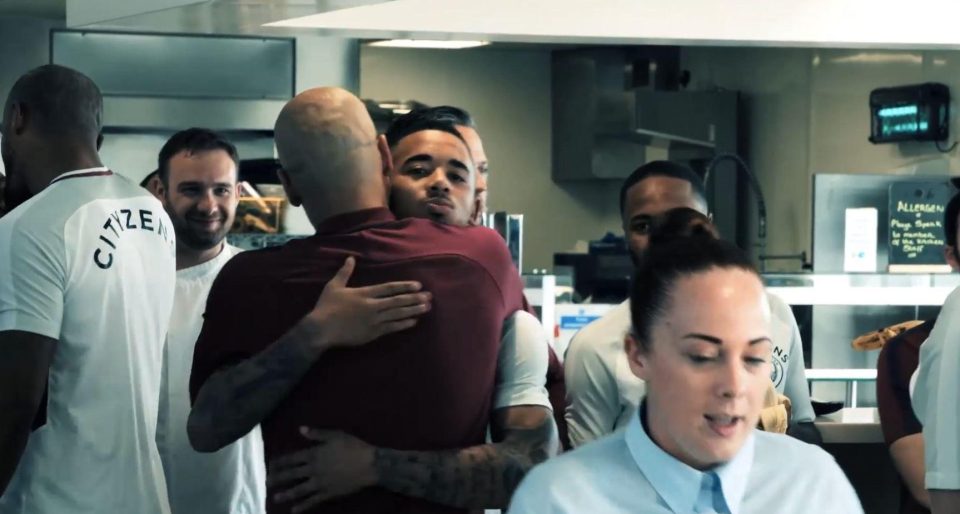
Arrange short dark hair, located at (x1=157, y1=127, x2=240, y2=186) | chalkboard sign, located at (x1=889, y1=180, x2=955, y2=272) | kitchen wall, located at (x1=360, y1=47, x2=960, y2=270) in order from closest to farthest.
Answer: short dark hair, located at (x1=157, y1=127, x2=240, y2=186), chalkboard sign, located at (x1=889, y1=180, x2=955, y2=272), kitchen wall, located at (x1=360, y1=47, x2=960, y2=270)

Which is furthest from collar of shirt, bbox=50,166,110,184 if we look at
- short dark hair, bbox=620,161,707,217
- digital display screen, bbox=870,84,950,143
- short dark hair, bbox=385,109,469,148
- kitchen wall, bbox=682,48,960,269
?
kitchen wall, bbox=682,48,960,269

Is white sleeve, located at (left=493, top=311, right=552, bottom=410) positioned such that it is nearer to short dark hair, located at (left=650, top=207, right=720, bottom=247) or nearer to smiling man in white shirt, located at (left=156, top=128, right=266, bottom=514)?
short dark hair, located at (left=650, top=207, right=720, bottom=247)

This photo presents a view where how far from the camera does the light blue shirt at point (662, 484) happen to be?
1.83 meters

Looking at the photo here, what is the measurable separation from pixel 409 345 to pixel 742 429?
522 mm

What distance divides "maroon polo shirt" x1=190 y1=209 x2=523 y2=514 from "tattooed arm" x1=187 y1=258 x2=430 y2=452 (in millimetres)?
28

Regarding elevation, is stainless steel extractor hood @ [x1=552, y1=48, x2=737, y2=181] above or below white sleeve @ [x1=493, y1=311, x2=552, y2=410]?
above

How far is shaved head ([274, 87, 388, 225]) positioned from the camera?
7.30ft

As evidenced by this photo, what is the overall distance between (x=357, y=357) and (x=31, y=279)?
798mm

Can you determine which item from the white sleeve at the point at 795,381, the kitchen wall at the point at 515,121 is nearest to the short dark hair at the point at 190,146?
the white sleeve at the point at 795,381

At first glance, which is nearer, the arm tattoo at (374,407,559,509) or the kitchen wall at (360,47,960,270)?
the arm tattoo at (374,407,559,509)

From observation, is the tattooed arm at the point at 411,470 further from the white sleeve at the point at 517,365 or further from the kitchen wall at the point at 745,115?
the kitchen wall at the point at 745,115

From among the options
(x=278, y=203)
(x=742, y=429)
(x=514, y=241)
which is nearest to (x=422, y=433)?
(x=742, y=429)

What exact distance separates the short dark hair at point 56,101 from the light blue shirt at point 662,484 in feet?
4.54

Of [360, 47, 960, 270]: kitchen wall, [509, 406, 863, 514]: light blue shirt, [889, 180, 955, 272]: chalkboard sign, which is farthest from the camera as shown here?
[360, 47, 960, 270]: kitchen wall
